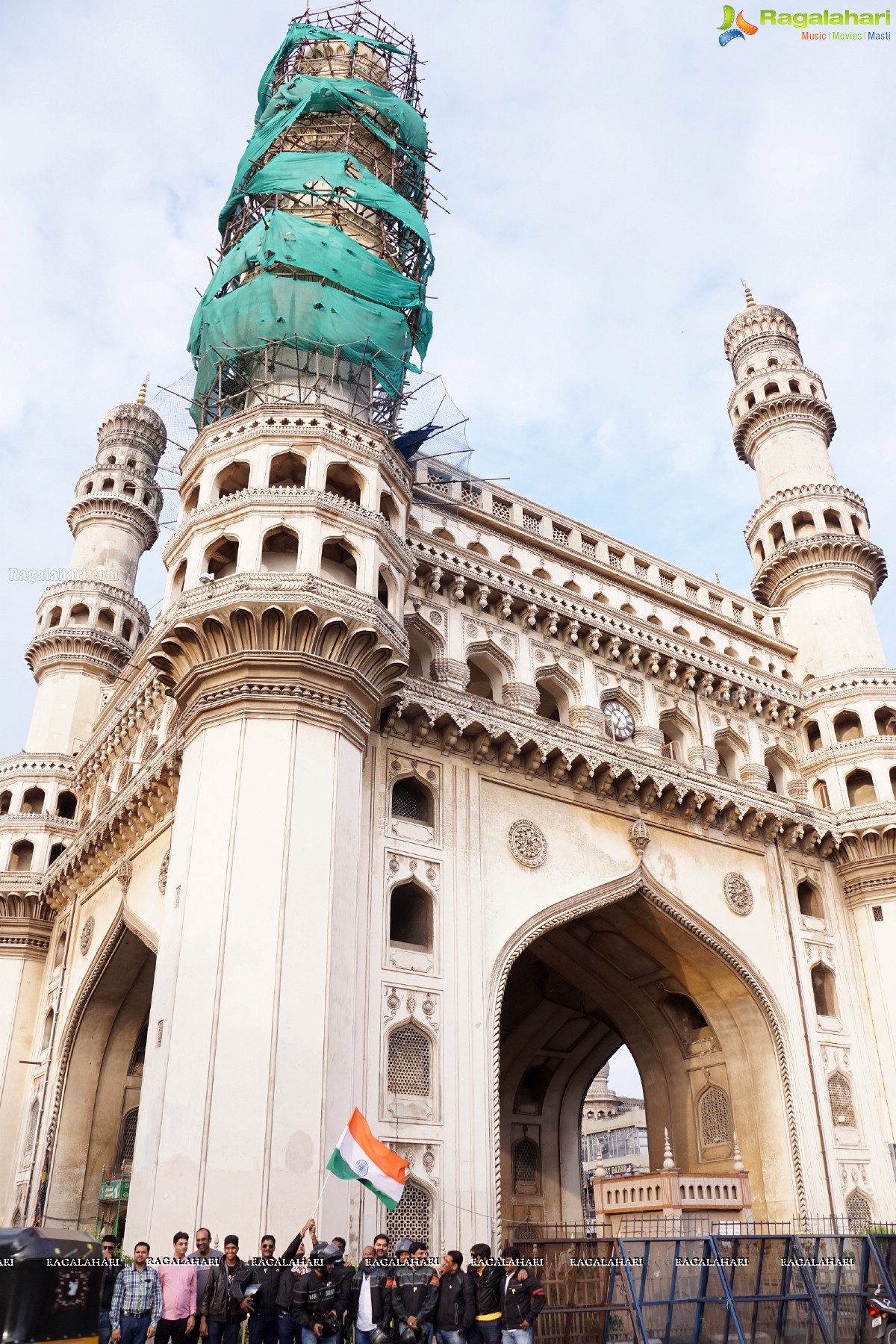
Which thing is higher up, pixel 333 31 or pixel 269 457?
pixel 333 31

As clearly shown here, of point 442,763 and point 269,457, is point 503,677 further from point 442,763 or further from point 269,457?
point 269,457

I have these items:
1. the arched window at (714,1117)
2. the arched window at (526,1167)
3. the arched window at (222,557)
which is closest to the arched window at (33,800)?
the arched window at (222,557)

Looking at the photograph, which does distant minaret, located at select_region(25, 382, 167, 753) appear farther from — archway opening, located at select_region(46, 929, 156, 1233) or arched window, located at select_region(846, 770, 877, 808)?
arched window, located at select_region(846, 770, 877, 808)

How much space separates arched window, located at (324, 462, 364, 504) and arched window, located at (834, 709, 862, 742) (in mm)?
12406

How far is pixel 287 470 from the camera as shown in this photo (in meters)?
18.3

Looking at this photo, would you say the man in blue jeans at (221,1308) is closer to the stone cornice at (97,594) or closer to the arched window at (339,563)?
the arched window at (339,563)

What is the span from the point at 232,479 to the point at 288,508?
1890mm

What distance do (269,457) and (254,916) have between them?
24.9ft

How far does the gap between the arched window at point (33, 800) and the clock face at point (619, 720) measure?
13359 mm

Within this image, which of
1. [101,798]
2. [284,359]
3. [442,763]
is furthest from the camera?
[101,798]

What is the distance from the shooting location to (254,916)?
13.6 meters

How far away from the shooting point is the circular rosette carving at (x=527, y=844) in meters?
18.1

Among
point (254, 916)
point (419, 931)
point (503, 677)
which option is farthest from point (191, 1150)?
point (503, 677)

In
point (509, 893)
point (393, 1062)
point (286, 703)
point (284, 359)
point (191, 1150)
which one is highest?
point (284, 359)
